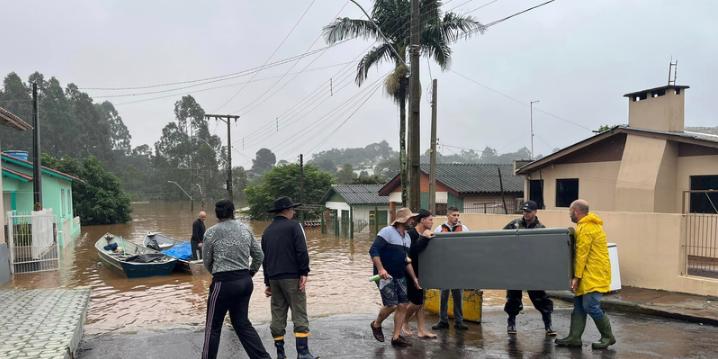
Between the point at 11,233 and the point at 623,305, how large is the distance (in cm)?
1459

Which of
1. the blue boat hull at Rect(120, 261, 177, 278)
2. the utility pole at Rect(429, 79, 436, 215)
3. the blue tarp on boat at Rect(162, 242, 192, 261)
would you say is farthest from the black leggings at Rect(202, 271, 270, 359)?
the blue tarp on boat at Rect(162, 242, 192, 261)

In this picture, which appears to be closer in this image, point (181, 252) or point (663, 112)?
point (663, 112)

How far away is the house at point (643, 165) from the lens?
14.0 meters

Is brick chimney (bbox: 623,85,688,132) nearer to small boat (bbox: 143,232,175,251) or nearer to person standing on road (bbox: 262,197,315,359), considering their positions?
person standing on road (bbox: 262,197,315,359)

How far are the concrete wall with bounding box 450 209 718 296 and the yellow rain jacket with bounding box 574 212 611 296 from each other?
448 centimetres

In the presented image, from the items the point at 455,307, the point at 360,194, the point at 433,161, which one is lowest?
the point at 360,194

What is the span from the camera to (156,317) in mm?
9852

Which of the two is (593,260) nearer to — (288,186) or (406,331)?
(406,331)

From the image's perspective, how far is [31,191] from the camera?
2181cm

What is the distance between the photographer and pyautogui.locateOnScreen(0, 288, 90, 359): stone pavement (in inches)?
199

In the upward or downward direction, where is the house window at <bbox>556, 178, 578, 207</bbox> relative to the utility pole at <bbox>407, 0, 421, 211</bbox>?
downward

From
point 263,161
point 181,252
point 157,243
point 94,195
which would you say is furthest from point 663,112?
point 263,161

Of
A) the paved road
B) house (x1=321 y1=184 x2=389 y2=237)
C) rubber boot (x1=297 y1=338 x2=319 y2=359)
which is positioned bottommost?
house (x1=321 y1=184 x2=389 y2=237)

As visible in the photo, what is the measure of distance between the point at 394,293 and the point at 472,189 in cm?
2140
